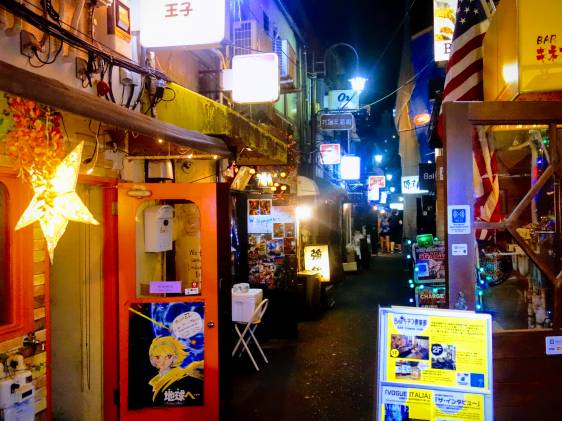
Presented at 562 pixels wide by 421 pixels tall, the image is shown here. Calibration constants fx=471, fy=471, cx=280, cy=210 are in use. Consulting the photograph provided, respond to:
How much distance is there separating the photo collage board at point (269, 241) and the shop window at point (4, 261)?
6.51 m

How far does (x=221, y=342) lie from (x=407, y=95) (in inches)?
570

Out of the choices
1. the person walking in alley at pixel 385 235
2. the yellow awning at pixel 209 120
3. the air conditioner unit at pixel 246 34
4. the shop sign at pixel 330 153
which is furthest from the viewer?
the person walking in alley at pixel 385 235

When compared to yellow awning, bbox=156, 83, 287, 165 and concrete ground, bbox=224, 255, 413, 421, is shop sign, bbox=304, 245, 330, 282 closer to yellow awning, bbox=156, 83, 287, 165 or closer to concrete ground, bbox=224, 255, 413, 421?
concrete ground, bbox=224, 255, 413, 421

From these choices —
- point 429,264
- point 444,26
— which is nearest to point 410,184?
point 444,26

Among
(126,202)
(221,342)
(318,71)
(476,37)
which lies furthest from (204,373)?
(318,71)

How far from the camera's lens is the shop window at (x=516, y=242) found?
423cm

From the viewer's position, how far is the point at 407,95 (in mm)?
18078

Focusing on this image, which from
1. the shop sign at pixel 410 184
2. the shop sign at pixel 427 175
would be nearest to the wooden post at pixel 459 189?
the shop sign at pixel 427 175

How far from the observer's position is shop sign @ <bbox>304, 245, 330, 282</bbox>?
1465 cm

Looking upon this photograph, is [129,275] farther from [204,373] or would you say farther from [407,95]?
[407,95]

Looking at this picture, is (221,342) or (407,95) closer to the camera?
(221,342)

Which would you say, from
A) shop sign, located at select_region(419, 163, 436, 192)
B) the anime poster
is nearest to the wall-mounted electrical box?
the anime poster

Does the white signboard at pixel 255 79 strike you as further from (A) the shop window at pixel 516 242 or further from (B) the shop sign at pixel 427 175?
(B) the shop sign at pixel 427 175

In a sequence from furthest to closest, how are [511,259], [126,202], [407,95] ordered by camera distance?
[407,95] < [126,202] < [511,259]
